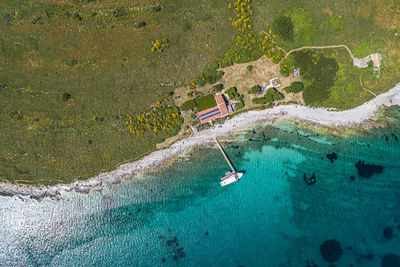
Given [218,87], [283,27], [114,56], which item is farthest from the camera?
[218,87]

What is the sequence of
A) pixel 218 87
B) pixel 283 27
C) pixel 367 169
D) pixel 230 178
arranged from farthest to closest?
pixel 367 169
pixel 230 178
pixel 218 87
pixel 283 27

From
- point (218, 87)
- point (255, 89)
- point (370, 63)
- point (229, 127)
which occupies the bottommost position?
point (229, 127)

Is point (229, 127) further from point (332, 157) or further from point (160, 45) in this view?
point (332, 157)

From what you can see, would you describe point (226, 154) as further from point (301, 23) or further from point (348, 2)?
point (348, 2)

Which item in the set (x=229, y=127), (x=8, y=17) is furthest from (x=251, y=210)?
(x=8, y=17)

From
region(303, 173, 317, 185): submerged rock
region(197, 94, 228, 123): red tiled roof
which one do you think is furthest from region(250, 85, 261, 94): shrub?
region(303, 173, 317, 185): submerged rock

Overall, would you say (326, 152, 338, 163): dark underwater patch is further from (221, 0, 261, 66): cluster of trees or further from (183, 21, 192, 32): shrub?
(183, 21, 192, 32): shrub
